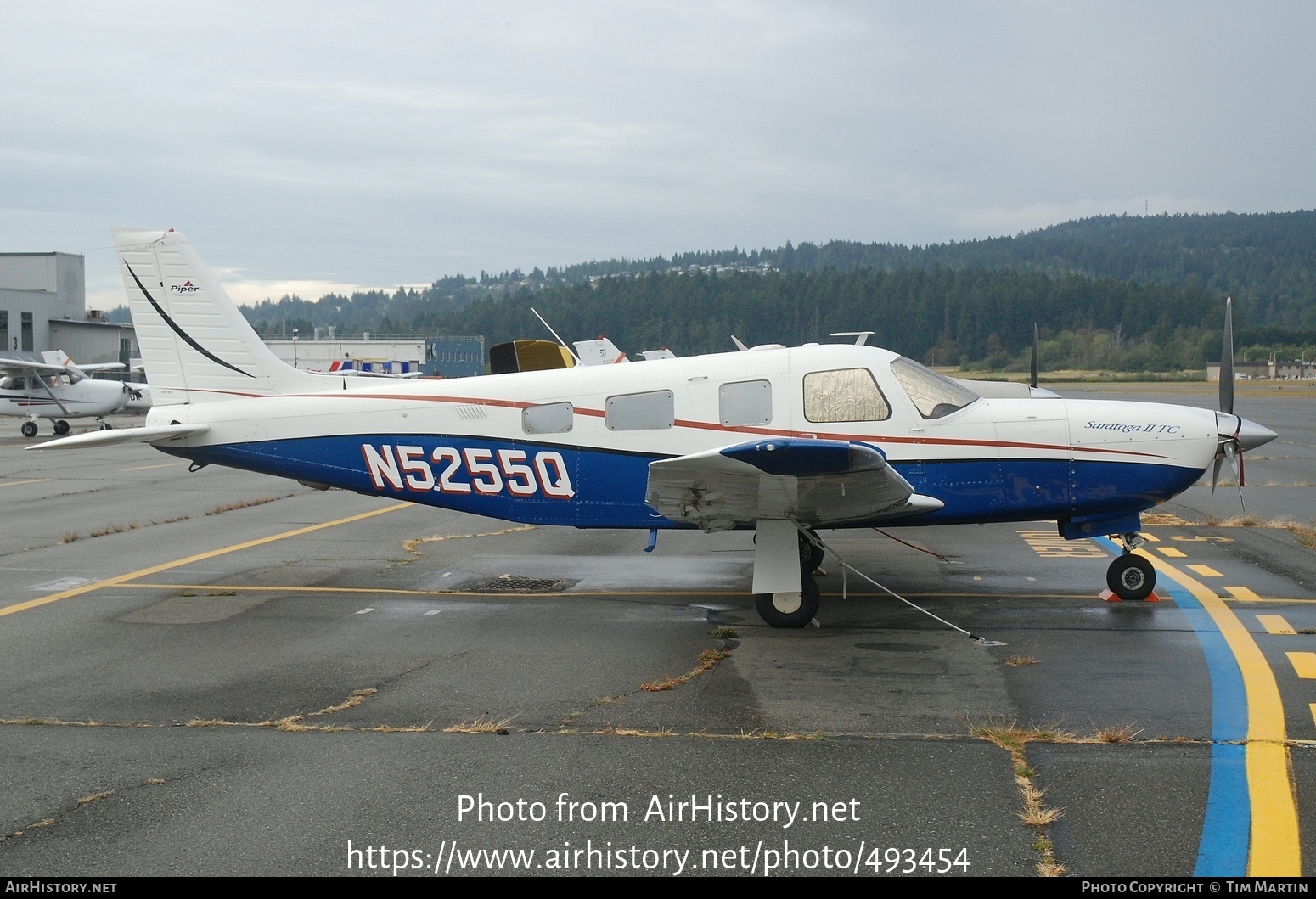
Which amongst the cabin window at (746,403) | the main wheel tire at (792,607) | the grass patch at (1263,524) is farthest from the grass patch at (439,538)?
the grass patch at (1263,524)

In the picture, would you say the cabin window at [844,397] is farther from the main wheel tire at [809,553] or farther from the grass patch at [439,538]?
the grass patch at [439,538]

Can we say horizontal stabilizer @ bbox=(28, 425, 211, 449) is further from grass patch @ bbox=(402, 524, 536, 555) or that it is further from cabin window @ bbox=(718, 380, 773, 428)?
cabin window @ bbox=(718, 380, 773, 428)

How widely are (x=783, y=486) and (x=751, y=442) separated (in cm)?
61

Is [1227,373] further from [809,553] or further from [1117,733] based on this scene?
[1117,733]

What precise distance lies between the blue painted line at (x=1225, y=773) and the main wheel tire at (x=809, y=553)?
10.5ft

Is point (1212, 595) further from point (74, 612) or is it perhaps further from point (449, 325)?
point (449, 325)

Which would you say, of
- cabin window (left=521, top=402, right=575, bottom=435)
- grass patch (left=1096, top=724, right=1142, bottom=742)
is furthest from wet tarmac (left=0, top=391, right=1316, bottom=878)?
cabin window (left=521, top=402, right=575, bottom=435)

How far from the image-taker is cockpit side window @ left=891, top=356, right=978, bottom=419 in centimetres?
911

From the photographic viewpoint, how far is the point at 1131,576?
9.30m

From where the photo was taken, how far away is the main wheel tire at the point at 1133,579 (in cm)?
925

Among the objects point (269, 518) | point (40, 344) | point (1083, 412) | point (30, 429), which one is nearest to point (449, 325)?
point (40, 344)

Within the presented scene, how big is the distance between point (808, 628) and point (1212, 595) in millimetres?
4074

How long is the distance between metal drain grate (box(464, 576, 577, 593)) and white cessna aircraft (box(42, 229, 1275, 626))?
3.36ft

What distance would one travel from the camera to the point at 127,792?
5129 millimetres
